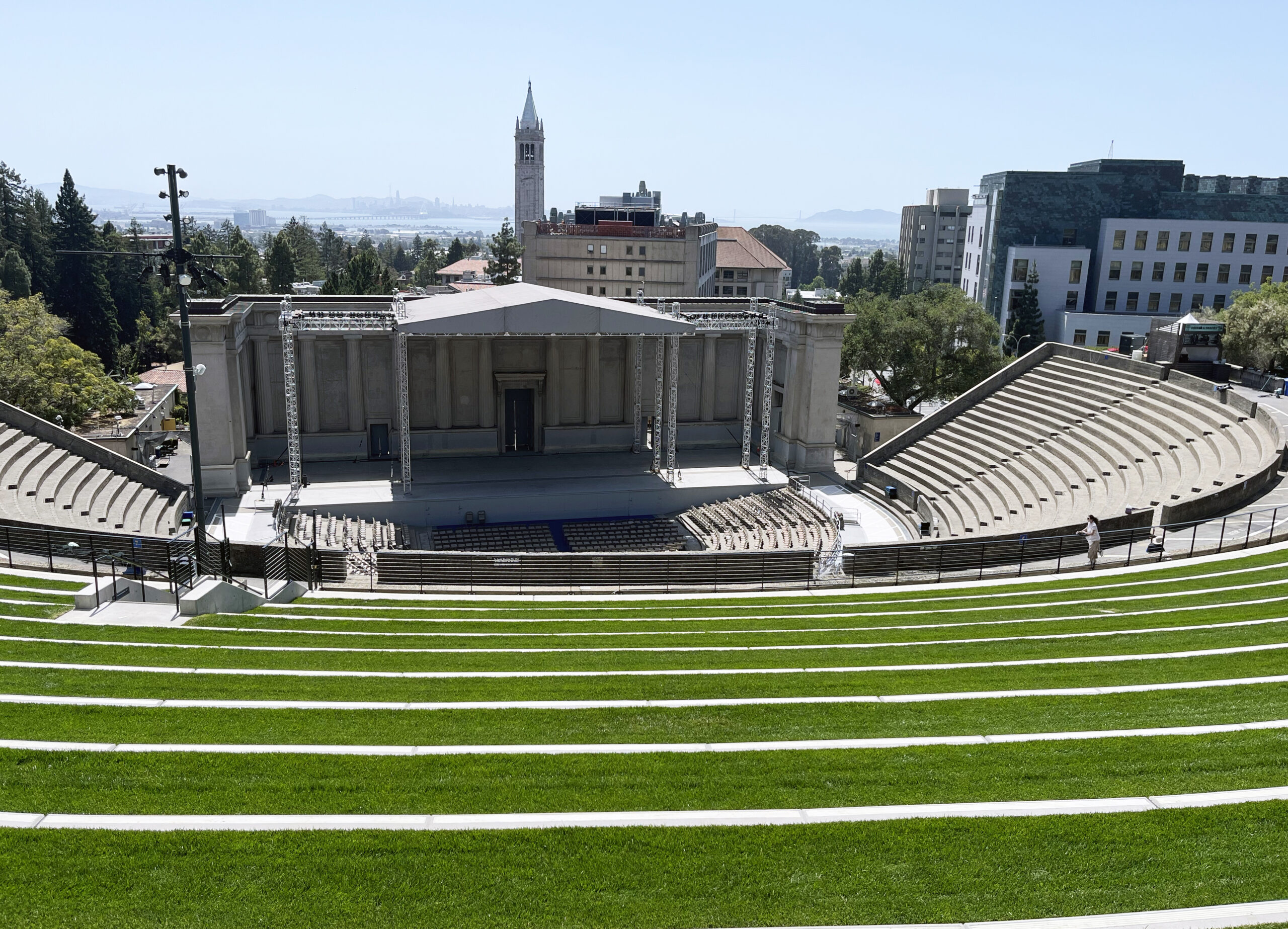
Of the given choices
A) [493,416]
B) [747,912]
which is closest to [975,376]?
[493,416]

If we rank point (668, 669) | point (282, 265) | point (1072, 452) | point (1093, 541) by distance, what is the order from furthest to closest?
point (282, 265), point (1072, 452), point (1093, 541), point (668, 669)

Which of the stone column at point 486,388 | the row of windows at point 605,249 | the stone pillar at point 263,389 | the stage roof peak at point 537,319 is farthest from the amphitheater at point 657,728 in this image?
the row of windows at point 605,249

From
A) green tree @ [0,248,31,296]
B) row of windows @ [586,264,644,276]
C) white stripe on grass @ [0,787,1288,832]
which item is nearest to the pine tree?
green tree @ [0,248,31,296]

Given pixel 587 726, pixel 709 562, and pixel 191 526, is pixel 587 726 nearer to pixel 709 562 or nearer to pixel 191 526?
pixel 709 562

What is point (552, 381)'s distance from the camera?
4556 centimetres

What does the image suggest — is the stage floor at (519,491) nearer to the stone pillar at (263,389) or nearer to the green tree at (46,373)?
the stone pillar at (263,389)

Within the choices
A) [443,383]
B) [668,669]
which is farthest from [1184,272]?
[668,669]

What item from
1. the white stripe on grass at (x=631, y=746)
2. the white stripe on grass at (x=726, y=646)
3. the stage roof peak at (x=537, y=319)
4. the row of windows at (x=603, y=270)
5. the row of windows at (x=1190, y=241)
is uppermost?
the row of windows at (x=1190, y=241)

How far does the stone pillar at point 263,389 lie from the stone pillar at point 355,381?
339 cm

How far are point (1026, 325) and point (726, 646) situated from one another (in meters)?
67.4

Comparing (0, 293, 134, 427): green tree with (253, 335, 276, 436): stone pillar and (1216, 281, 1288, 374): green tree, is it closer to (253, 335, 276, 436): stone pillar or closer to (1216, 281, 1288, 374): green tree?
(253, 335, 276, 436): stone pillar

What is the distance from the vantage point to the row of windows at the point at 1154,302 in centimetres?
7744

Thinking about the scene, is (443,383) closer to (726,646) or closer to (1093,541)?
(726,646)

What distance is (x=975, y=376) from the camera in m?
52.0
